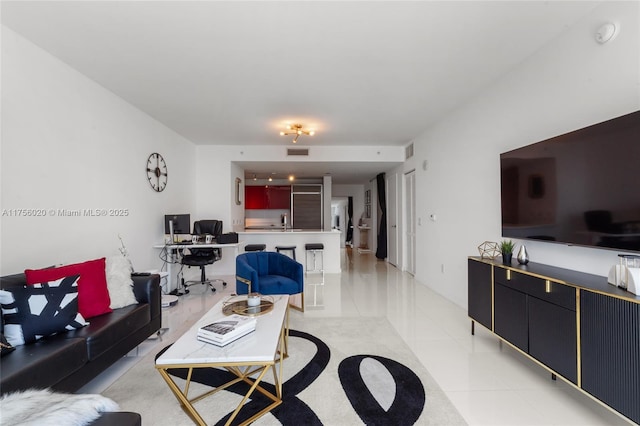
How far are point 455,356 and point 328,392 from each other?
4.11 feet

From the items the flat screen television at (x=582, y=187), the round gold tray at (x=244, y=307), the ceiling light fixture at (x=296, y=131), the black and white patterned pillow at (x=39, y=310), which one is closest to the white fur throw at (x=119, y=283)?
the black and white patterned pillow at (x=39, y=310)

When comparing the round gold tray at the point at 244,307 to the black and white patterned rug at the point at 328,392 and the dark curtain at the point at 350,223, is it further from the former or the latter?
the dark curtain at the point at 350,223

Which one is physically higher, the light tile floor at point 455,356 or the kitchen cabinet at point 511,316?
the kitchen cabinet at point 511,316

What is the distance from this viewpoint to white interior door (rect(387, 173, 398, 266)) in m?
6.50

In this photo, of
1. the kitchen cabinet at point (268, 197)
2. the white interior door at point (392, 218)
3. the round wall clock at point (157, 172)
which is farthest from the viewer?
the kitchen cabinet at point (268, 197)

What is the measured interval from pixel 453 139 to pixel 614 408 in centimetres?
323

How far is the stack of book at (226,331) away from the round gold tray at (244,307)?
20 centimetres

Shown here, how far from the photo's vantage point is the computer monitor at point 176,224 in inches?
167

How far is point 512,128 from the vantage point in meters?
2.79

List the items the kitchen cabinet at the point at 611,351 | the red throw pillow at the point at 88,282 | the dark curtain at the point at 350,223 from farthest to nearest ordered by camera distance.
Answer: the dark curtain at the point at 350,223 → the red throw pillow at the point at 88,282 → the kitchen cabinet at the point at 611,351

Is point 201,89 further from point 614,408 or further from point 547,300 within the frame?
point 614,408

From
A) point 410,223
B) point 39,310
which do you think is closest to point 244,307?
point 39,310

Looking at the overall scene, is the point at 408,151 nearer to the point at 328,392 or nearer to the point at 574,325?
the point at 574,325

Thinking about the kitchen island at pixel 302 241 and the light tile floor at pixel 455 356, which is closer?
the light tile floor at pixel 455 356
